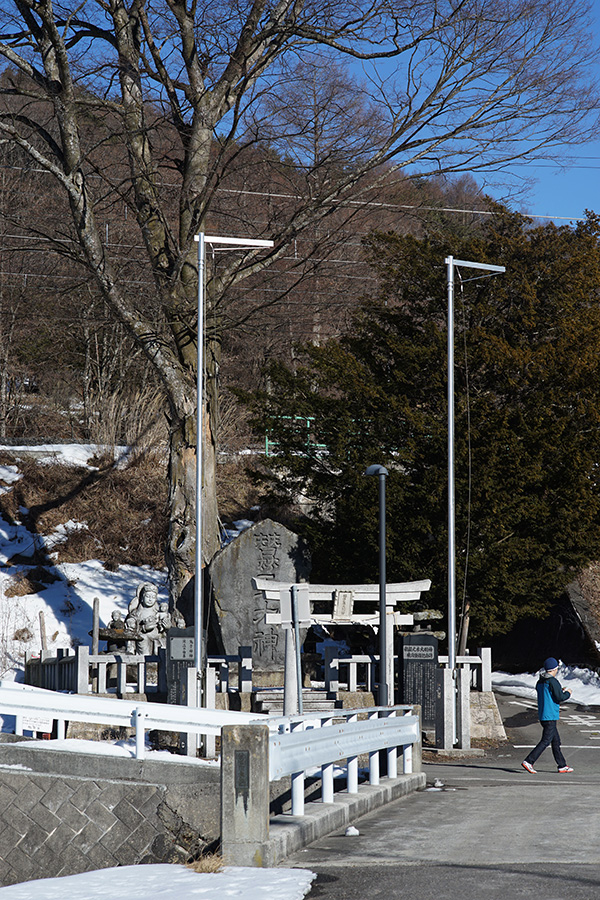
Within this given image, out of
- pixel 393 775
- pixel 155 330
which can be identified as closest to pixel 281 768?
pixel 393 775

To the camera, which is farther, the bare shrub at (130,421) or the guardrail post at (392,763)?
the bare shrub at (130,421)

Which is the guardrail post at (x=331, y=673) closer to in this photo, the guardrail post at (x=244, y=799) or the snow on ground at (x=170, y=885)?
the snow on ground at (x=170, y=885)

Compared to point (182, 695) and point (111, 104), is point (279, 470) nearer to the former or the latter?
point (111, 104)

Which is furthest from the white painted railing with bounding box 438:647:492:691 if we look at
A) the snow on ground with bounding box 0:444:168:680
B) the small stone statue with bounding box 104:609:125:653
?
the snow on ground with bounding box 0:444:168:680

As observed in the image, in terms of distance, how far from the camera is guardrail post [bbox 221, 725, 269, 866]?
23.8ft

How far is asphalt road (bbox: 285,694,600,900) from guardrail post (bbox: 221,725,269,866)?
0.35 metres

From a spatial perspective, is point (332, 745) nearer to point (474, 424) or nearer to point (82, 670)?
point (82, 670)

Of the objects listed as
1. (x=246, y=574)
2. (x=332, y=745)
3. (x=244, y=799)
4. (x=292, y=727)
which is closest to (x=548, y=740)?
(x=292, y=727)

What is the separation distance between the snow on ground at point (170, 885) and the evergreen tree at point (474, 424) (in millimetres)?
15015

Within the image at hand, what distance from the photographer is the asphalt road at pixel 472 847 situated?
657 centimetres

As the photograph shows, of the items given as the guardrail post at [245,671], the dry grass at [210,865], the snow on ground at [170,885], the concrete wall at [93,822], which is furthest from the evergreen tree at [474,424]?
the dry grass at [210,865]

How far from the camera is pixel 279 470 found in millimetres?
26859

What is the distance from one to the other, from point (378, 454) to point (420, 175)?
6539mm

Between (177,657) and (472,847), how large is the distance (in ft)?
29.5
